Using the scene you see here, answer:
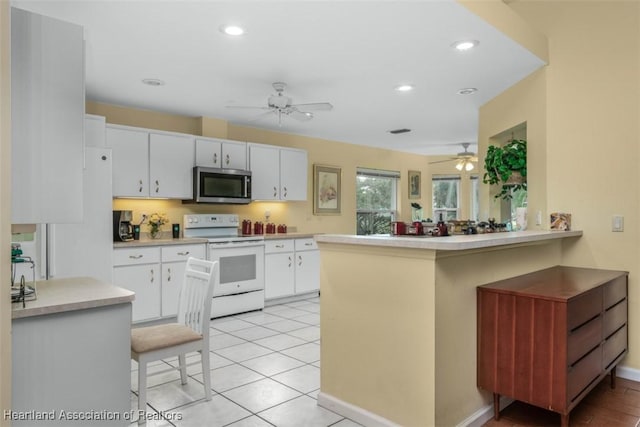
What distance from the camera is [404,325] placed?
2.28 metres

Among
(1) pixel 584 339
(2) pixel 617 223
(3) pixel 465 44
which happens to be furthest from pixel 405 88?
(1) pixel 584 339

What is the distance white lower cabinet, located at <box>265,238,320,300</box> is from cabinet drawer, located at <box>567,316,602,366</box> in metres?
3.70

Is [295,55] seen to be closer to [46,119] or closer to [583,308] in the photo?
[46,119]

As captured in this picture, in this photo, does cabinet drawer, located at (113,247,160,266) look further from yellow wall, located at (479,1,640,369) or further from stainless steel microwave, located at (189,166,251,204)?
yellow wall, located at (479,1,640,369)

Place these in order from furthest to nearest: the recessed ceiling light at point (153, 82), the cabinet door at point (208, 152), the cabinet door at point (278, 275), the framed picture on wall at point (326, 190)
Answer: the framed picture on wall at point (326, 190), the cabinet door at point (278, 275), the cabinet door at point (208, 152), the recessed ceiling light at point (153, 82)

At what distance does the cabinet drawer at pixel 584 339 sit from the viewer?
7.41 ft

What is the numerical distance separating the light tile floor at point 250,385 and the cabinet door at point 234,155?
203cm

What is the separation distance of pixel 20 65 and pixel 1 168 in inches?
22.6

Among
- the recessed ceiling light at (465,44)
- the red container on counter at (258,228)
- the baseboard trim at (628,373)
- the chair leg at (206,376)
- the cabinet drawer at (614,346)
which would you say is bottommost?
the baseboard trim at (628,373)

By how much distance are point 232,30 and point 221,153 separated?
101 inches

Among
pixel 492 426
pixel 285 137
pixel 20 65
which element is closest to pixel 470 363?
pixel 492 426

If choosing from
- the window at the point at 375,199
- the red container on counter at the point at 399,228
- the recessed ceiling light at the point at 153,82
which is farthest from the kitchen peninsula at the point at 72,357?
the window at the point at 375,199

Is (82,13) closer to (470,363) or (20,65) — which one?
(20,65)

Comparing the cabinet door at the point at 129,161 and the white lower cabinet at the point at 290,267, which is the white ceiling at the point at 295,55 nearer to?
the cabinet door at the point at 129,161
